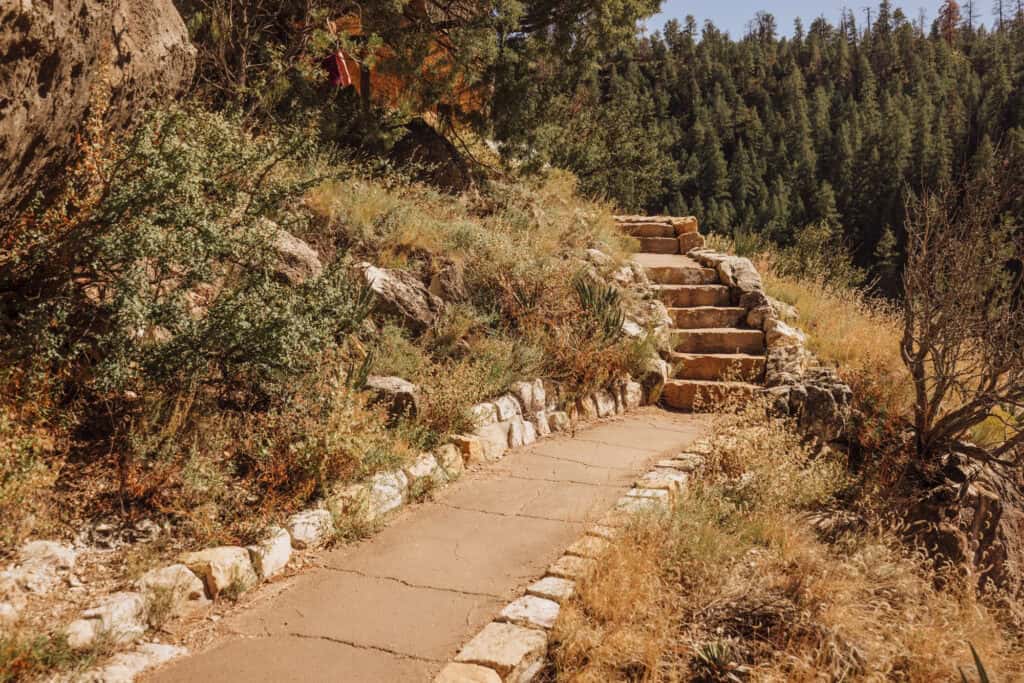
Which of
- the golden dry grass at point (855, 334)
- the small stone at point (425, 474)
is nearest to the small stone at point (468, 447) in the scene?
the small stone at point (425, 474)

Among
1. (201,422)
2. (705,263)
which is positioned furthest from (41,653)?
(705,263)

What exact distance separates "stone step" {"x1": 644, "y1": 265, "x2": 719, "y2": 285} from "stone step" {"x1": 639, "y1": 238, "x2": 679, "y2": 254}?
6.13 ft

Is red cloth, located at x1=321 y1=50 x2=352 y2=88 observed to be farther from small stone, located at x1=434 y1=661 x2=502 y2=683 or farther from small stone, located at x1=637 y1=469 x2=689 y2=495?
small stone, located at x1=434 y1=661 x2=502 y2=683

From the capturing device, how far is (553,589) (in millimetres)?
3711

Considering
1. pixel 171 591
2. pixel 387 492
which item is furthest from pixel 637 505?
pixel 171 591

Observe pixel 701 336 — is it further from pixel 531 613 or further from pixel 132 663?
pixel 132 663

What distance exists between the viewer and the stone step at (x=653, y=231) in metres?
13.2

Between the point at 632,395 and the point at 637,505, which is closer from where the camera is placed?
the point at 637,505

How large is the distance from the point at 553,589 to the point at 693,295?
7.54 m

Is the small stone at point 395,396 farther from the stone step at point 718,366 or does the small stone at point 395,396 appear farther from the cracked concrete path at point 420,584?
the stone step at point 718,366

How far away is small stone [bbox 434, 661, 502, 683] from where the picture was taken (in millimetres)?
2953

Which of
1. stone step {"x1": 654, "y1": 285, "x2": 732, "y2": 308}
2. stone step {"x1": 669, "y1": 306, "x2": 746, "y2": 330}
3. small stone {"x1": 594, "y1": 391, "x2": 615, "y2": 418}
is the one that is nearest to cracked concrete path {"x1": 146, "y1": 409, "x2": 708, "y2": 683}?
small stone {"x1": 594, "y1": 391, "x2": 615, "y2": 418}

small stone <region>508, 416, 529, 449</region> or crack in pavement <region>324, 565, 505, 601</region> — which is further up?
small stone <region>508, 416, 529, 449</region>

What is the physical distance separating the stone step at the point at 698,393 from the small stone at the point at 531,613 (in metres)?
5.14
